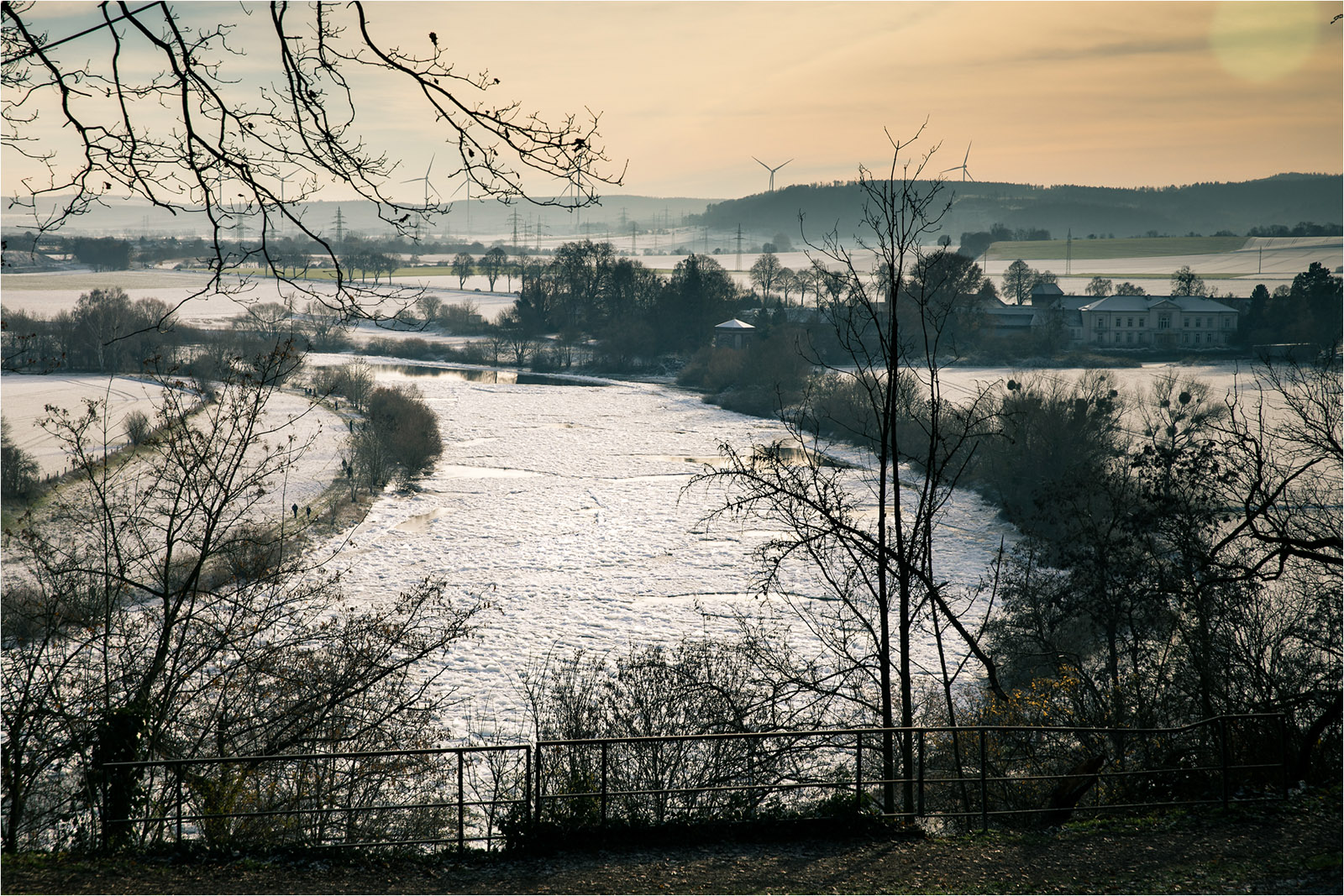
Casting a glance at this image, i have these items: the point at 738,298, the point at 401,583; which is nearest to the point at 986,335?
the point at 738,298

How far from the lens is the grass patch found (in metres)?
124

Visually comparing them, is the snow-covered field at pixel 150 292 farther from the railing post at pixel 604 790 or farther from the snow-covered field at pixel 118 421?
the railing post at pixel 604 790

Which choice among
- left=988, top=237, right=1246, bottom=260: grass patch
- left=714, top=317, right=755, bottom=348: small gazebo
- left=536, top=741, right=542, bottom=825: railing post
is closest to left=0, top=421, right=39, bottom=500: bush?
left=536, top=741, right=542, bottom=825: railing post

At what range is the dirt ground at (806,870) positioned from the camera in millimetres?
5758

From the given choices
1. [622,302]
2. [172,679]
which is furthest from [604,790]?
[622,302]

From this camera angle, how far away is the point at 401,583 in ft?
78.9

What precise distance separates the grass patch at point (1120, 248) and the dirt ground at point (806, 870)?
132m

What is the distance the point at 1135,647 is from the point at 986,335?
61772mm

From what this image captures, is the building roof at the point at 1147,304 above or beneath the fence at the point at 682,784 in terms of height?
above

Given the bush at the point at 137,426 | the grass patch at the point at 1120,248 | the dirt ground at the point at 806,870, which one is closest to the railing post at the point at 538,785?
the dirt ground at the point at 806,870

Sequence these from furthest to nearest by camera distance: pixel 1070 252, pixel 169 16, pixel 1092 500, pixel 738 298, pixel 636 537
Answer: pixel 1070 252, pixel 738 298, pixel 636 537, pixel 1092 500, pixel 169 16

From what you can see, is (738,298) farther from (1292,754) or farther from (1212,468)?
(1292,754)

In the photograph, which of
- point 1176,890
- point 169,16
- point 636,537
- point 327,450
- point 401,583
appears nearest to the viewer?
point 169,16

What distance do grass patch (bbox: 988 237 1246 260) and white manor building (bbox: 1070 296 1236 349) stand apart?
175ft
